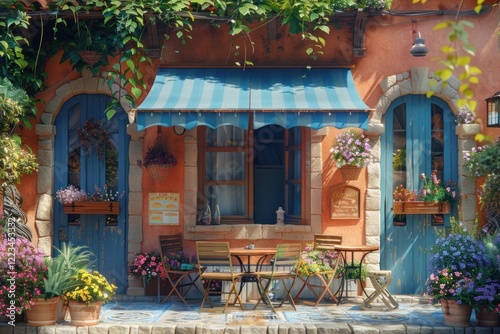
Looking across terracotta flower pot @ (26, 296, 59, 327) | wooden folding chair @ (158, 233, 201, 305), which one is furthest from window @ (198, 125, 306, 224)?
terracotta flower pot @ (26, 296, 59, 327)

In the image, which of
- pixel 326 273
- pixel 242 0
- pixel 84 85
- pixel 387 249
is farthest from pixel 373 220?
pixel 84 85

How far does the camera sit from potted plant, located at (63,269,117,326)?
361 inches

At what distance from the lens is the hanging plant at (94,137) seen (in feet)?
39.3

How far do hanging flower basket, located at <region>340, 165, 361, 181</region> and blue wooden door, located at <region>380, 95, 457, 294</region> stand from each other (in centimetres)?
51

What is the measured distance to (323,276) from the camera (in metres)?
11.1

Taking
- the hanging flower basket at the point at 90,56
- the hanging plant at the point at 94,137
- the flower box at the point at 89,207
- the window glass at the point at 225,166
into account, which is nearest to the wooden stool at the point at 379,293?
the window glass at the point at 225,166

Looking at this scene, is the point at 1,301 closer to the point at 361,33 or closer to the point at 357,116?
the point at 357,116

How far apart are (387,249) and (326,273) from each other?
1.44 meters

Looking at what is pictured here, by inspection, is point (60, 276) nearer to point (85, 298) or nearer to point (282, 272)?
point (85, 298)

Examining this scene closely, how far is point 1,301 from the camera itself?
9062 mm

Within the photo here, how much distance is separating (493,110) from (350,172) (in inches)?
85.2

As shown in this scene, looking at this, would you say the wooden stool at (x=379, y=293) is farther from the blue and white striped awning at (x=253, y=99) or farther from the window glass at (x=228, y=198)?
the window glass at (x=228, y=198)

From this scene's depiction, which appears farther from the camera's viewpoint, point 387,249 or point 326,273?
point 387,249

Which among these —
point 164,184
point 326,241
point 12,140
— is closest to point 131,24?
point 12,140
